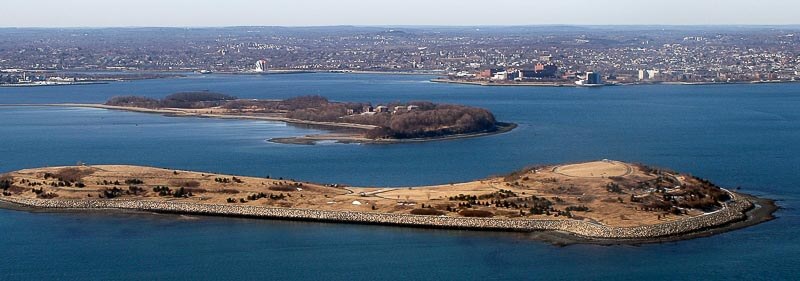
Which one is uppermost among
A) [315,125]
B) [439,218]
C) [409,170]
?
[439,218]

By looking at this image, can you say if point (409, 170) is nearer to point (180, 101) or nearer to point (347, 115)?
point (347, 115)

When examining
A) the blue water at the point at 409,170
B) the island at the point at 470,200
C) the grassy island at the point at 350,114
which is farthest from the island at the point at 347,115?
the island at the point at 470,200

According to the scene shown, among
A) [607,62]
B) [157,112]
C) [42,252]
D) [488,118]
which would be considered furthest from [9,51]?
[42,252]

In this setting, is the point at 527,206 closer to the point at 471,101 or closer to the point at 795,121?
the point at 795,121

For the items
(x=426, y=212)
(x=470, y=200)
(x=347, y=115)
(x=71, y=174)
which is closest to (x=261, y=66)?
(x=347, y=115)

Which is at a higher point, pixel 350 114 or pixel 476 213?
pixel 476 213

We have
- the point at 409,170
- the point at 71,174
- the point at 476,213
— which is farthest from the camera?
the point at 409,170
